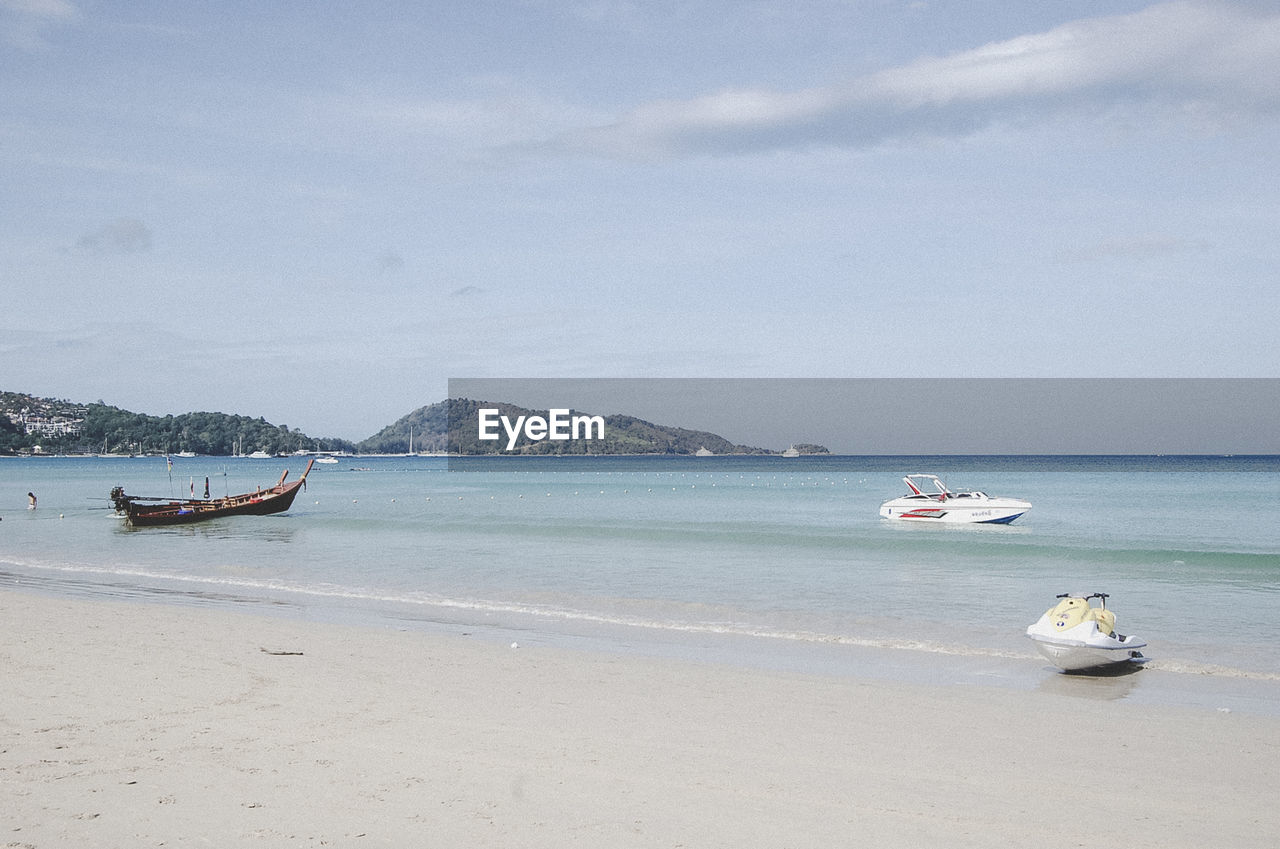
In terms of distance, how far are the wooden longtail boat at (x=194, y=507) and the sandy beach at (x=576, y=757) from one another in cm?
2575

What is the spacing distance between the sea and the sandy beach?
1.73m

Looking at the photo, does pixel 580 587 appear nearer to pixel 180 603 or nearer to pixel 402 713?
pixel 180 603

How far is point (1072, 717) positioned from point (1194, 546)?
22.2 m

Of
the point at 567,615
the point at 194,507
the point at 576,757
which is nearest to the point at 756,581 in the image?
the point at 567,615

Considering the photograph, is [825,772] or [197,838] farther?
[825,772]

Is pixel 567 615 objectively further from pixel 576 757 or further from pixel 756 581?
pixel 576 757

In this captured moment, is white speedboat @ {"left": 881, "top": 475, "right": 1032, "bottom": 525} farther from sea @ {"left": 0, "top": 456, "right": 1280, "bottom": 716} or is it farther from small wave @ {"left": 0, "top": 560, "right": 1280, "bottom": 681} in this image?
small wave @ {"left": 0, "top": 560, "right": 1280, "bottom": 681}

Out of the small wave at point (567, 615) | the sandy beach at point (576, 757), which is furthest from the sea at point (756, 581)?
the sandy beach at point (576, 757)

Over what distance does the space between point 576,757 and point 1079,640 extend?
631 centimetres

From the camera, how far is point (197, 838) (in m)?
5.13

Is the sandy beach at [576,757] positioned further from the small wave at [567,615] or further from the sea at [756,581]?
the small wave at [567,615]

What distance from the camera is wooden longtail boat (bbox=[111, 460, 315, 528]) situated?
3406 centimetres

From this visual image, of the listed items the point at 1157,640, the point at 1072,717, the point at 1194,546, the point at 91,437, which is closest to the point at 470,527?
the point at 1194,546

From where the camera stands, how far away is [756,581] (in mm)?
19516
